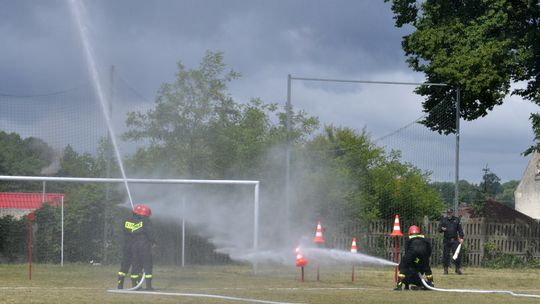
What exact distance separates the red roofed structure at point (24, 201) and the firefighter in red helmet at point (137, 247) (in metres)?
9.17

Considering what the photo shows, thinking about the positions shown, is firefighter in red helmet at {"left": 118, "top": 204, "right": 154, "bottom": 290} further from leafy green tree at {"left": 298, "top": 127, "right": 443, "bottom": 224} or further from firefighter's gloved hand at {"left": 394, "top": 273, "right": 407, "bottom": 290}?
leafy green tree at {"left": 298, "top": 127, "right": 443, "bottom": 224}

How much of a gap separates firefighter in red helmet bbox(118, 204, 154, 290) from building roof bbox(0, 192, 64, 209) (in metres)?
9.16

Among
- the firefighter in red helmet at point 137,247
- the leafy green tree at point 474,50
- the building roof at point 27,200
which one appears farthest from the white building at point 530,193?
the firefighter in red helmet at point 137,247

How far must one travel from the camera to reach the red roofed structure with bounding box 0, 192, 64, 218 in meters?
26.0

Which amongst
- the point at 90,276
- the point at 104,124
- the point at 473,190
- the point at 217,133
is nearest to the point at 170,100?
the point at 217,133

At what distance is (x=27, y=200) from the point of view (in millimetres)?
26359

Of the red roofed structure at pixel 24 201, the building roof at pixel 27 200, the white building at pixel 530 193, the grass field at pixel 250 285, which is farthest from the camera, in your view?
the white building at pixel 530 193

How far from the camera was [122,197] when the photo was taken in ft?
88.6

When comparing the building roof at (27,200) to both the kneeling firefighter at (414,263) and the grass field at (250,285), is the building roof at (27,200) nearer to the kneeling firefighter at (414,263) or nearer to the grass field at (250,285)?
the grass field at (250,285)

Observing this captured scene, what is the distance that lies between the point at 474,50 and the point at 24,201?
53.6ft

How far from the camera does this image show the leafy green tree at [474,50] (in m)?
30.3

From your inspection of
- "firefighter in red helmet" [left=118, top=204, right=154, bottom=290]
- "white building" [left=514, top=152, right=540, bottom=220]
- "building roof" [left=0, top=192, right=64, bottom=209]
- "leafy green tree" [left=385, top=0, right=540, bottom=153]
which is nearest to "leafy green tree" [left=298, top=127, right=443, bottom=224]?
"leafy green tree" [left=385, top=0, right=540, bottom=153]

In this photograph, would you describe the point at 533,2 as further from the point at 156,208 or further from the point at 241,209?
the point at 156,208

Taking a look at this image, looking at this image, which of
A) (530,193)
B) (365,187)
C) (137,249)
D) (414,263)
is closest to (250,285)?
(137,249)
